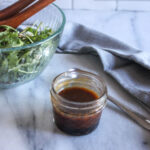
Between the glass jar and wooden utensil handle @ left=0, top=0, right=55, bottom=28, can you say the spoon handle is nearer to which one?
the glass jar

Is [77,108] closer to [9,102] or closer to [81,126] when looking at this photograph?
[81,126]

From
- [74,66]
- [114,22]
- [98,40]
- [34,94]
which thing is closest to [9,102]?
[34,94]

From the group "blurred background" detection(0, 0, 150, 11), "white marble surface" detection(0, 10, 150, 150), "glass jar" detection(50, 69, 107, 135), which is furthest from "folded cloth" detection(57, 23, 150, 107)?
"blurred background" detection(0, 0, 150, 11)

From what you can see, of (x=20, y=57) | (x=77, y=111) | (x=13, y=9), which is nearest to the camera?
(x=77, y=111)

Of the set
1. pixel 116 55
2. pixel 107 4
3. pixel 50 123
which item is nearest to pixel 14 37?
pixel 50 123

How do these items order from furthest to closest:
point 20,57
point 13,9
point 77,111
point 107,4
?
point 107,4, point 13,9, point 20,57, point 77,111

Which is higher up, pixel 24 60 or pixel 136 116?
pixel 24 60

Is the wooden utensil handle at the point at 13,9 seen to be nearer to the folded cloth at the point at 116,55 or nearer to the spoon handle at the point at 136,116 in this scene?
the folded cloth at the point at 116,55

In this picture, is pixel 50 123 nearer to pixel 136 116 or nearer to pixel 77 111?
pixel 77 111
